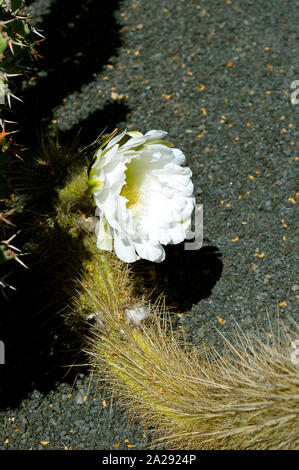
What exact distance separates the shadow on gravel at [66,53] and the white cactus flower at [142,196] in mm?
907

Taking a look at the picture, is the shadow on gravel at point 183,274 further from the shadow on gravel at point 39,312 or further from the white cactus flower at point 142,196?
the white cactus flower at point 142,196

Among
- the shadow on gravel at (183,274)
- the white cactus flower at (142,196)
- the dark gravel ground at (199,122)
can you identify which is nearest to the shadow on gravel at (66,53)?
the dark gravel ground at (199,122)

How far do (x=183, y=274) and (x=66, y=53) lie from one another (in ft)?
4.46

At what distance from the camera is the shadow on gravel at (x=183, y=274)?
209cm

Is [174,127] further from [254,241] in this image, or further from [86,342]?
[86,342]

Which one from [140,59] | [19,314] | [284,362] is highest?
[140,59]

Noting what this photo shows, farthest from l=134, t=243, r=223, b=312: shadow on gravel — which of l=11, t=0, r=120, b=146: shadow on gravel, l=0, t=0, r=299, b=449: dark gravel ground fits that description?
l=11, t=0, r=120, b=146: shadow on gravel

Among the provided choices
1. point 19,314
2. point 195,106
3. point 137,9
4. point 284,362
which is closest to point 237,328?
point 284,362

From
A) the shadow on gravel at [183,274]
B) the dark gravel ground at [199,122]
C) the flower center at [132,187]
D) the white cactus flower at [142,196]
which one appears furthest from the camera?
the shadow on gravel at [183,274]

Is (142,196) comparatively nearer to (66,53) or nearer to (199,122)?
(199,122)

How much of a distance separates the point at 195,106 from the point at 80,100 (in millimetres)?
580

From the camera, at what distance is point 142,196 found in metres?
1.65

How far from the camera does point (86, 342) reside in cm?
195

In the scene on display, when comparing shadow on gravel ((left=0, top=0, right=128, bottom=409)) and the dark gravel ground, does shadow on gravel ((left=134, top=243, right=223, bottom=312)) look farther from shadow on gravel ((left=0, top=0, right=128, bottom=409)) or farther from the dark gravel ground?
shadow on gravel ((left=0, top=0, right=128, bottom=409))
